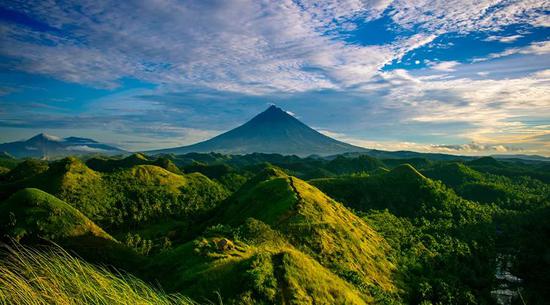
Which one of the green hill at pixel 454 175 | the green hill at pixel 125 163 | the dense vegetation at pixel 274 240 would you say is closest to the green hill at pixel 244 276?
the dense vegetation at pixel 274 240

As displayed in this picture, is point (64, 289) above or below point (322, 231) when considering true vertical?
above

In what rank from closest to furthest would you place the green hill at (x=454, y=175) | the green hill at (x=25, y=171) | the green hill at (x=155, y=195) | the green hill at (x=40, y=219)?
the green hill at (x=40, y=219) < the green hill at (x=155, y=195) < the green hill at (x=25, y=171) < the green hill at (x=454, y=175)

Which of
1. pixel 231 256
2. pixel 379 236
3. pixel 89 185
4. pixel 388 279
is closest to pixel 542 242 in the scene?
pixel 379 236

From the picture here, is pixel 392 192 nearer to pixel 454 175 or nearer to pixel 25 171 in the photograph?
pixel 454 175

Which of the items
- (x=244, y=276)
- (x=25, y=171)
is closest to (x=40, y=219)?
(x=244, y=276)

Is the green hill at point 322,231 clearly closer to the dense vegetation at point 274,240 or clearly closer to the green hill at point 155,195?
the dense vegetation at point 274,240

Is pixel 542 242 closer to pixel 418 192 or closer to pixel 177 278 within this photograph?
pixel 418 192
